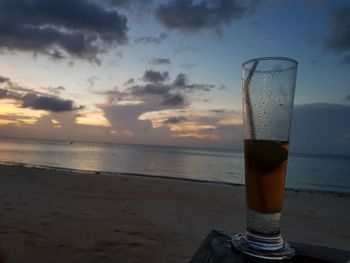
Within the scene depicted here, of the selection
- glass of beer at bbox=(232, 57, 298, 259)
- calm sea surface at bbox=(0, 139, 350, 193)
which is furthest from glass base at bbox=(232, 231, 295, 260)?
calm sea surface at bbox=(0, 139, 350, 193)

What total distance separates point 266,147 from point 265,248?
0.31m

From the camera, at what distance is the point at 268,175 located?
0.99 m

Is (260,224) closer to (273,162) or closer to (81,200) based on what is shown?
(273,162)

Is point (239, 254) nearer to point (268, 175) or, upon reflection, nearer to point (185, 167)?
point (268, 175)

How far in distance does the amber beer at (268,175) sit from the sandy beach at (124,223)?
1926mm

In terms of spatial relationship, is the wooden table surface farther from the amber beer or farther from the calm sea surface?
the calm sea surface

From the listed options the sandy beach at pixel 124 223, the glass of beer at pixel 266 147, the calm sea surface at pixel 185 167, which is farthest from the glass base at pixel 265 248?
the calm sea surface at pixel 185 167

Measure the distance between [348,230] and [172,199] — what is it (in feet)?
13.6

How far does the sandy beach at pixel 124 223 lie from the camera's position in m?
3.94

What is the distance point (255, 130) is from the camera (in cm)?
104

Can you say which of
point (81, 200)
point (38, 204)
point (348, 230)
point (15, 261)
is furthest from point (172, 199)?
point (15, 261)

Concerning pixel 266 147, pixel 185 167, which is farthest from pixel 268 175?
pixel 185 167

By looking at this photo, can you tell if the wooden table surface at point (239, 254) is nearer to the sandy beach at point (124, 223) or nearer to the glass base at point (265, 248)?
the glass base at point (265, 248)

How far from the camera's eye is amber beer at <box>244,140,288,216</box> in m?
0.98
